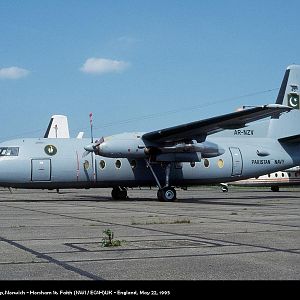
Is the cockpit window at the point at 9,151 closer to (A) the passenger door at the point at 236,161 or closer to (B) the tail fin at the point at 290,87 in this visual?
(A) the passenger door at the point at 236,161

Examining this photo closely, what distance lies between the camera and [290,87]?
33156 millimetres

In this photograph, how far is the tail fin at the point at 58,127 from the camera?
241ft

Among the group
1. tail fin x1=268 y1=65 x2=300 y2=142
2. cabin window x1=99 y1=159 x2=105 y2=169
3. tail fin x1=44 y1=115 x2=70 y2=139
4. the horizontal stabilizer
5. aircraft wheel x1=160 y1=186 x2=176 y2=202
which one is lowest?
aircraft wheel x1=160 y1=186 x2=176 y2=202

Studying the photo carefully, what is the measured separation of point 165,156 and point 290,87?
34.4 feet

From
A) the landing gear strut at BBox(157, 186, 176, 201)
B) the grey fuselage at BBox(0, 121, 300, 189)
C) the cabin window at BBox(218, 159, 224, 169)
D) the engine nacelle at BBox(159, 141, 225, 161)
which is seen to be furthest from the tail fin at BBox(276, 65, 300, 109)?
the landing gear strut at BBox(157, 186, 176, 201)

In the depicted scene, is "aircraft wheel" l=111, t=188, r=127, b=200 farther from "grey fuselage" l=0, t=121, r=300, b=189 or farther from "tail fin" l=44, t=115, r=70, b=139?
"tail fin" l=44, t=115, r=70, b=139

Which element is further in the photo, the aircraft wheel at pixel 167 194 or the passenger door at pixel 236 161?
the passenger door at pixel 236 161

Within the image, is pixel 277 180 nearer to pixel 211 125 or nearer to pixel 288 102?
pixel 288 102

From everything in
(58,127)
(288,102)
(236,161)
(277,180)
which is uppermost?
(58,127)

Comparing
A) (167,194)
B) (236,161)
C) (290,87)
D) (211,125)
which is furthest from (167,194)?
(290,87)

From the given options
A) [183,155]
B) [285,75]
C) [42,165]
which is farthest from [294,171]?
[42,165]

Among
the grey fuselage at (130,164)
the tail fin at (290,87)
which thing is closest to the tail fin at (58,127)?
the grey fuselage at (130,164)

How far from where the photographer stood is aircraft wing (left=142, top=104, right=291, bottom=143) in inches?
958
